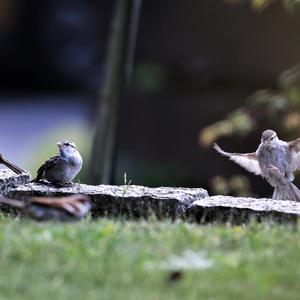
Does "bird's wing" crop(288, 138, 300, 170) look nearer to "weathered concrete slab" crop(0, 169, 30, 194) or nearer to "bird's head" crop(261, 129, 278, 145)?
"bird's head" crop(261, 129, 278, 145)

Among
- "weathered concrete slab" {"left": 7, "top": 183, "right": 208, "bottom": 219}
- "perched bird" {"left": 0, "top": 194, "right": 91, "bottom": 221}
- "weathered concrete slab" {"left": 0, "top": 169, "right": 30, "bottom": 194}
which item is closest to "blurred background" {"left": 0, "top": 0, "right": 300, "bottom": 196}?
"weathered concrete slab" {"left": 0, "top": 169, "right": 30, "bottom": 194}

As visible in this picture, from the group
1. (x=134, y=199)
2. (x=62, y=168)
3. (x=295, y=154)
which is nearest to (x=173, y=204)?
(x=134, y=199)

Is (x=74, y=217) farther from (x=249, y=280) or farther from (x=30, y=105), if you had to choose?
(x=30, y=105)

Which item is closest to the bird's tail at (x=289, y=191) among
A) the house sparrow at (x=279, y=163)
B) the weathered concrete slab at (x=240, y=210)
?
the house sparrow at (x=279, y=163)

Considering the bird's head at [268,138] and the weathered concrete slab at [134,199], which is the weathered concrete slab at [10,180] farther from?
the bird's head at [268,138]

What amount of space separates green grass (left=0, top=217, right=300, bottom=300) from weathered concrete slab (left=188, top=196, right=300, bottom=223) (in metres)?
0.61

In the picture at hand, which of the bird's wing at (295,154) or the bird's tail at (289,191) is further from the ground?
the bird's wing at (295,154)

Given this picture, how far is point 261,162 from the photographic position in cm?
847

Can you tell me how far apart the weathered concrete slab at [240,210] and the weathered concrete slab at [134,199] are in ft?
0.46

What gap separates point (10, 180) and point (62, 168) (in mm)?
439

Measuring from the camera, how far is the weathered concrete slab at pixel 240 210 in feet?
21.7

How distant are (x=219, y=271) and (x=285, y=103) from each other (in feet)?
21.3

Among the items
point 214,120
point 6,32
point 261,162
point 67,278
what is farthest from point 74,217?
point 6,32

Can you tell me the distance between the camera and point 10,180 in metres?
7.61
